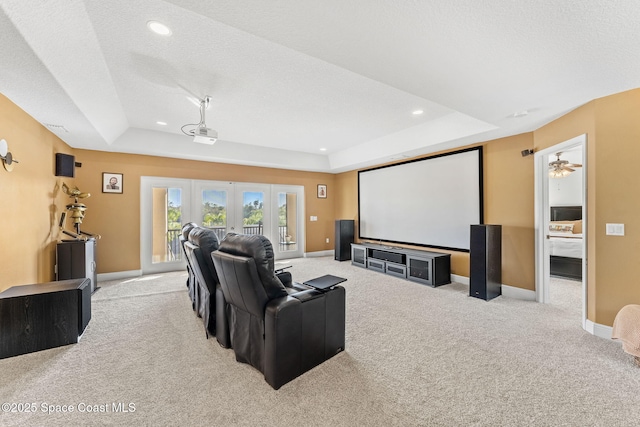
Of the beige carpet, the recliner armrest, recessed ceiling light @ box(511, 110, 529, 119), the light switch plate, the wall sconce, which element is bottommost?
the beige carpet

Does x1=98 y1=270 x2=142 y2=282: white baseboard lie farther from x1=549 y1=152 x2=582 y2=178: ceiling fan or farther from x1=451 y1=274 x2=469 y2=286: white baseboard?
x1=549 y1=152 x2=582 y2=178: ceiling fan

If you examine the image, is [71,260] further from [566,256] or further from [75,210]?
[566,256]

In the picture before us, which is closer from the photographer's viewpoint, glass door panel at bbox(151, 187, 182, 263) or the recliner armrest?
the recliner armrest

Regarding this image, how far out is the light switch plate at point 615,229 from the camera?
2701mm

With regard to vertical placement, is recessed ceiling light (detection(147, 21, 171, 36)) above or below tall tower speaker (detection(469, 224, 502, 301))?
above

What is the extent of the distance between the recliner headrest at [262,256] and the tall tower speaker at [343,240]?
514 centimetres

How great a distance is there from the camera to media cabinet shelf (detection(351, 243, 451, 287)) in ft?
15.6

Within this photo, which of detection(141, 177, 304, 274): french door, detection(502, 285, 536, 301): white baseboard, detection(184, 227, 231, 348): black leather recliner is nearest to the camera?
detection(184, 227, 231, 348): black leather recliner

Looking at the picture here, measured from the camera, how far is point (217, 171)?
631cm

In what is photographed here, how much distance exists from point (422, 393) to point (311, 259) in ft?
18.2

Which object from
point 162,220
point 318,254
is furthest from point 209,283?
point 318,254

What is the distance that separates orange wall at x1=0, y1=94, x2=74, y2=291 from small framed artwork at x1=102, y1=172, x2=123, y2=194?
92 centimetres

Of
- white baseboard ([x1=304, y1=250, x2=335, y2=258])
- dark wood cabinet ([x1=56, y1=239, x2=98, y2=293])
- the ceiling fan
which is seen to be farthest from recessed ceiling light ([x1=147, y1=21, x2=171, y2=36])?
the ceiling fan

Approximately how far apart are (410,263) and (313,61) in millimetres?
3998
